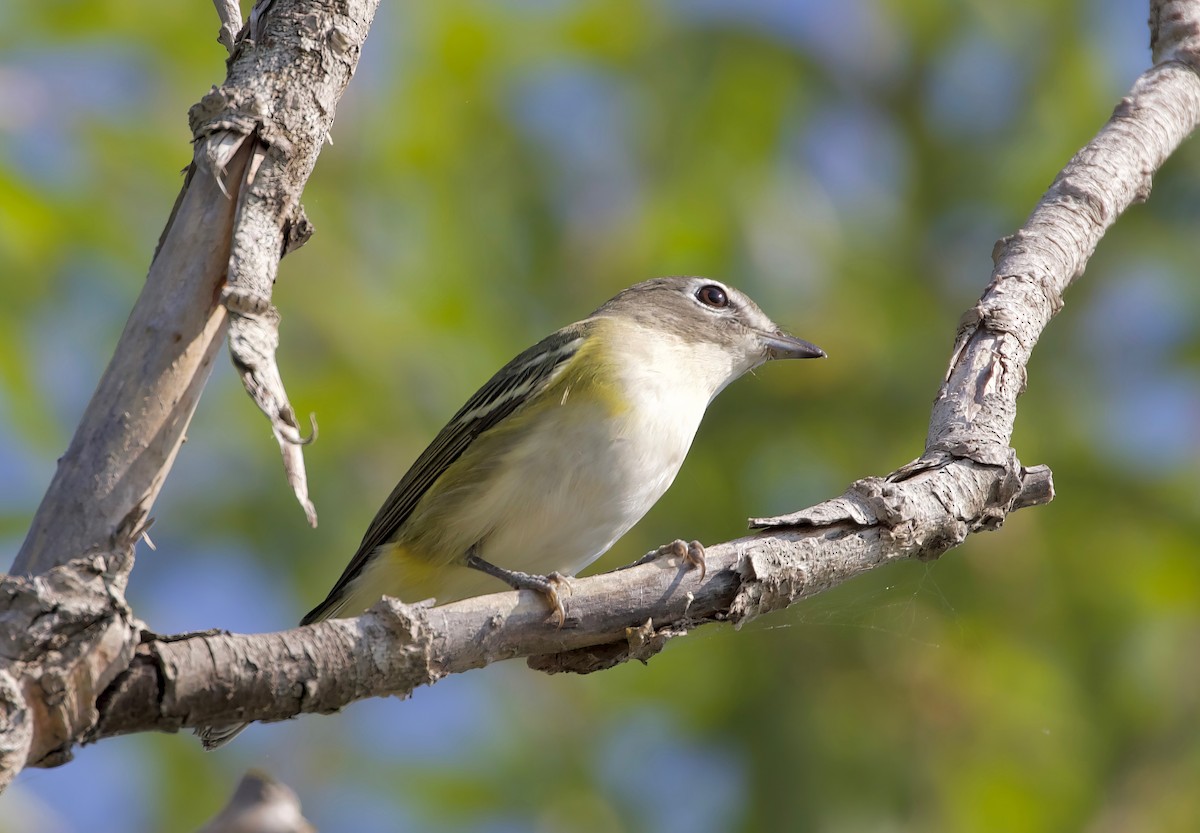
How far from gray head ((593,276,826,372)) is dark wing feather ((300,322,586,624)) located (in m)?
0.74

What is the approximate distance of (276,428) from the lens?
2277 millimetres

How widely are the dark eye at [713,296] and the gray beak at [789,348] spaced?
289 millimetres

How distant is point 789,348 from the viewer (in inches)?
213

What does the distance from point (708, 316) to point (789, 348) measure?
41 cm

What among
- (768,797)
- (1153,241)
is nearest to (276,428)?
(768,797)

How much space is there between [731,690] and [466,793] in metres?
1.36

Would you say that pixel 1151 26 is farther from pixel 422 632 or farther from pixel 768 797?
pixel 422 632

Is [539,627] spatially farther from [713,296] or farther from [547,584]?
[713,296]

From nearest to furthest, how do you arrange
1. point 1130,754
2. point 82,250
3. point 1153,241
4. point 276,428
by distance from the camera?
point 276,428 → point 82,250 → point 1130,754 → point 1153,241

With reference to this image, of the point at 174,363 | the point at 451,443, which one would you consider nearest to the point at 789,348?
the point at 451,443

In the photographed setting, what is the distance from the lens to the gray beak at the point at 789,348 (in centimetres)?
539

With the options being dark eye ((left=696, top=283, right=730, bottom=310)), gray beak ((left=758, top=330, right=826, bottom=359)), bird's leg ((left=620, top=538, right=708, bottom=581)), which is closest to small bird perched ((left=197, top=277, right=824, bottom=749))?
gray beak ((left=758, top=330, right=826, bottom=359))

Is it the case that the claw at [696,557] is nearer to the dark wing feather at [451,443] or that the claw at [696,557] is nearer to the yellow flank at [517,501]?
the yellow flank at [517,501]

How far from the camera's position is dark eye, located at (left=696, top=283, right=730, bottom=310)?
5695mm
